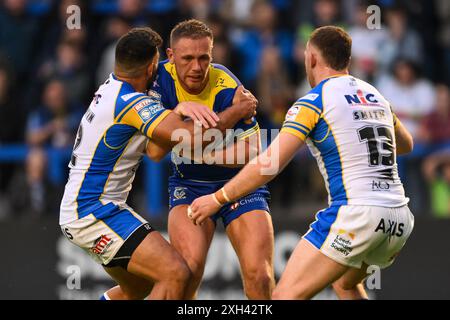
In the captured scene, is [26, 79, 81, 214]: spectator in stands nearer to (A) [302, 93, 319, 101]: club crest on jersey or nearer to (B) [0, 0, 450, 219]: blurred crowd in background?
(B) [0, 0, 450, 219]: blurred crowd in background

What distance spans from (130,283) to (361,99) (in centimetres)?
265

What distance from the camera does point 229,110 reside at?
7.98 meters

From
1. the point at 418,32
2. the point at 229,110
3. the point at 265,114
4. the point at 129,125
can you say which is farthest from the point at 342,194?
the point at 418,32

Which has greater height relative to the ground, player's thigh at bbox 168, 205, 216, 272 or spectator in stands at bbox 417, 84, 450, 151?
spectator in stands at bbox 417, 84, 450, 151

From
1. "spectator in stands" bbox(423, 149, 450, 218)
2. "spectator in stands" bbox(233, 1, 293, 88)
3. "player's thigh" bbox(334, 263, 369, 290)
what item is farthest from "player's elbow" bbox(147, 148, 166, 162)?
"spectator in stands" bbox(423, 149, 450, 218)

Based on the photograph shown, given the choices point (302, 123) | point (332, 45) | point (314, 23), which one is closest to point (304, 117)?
point (302, 123)

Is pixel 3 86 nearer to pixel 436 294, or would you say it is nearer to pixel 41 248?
pixel 41 248

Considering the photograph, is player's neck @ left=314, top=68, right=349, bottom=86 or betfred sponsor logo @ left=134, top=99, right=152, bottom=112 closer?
player's neck @ left=314, top=68, right=349, bottom=86

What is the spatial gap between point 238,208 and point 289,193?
3877 mm

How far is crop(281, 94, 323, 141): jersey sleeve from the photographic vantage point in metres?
7.19

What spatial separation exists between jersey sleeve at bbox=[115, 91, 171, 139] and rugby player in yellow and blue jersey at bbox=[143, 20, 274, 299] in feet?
1.00

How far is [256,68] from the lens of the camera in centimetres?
1246

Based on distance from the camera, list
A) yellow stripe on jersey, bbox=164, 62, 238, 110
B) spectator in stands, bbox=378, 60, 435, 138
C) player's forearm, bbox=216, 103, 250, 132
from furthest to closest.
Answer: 1. spectator in stands, bbox=378, 60, 435, 138
2. yellow stripe on jersey, bbox=164, 62, 238, 110
3. player's forearm, bbox=216, 103, 250, 132

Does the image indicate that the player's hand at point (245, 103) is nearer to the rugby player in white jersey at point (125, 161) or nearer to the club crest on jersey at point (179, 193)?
the rugby player in white jersey at point (125, 161)
